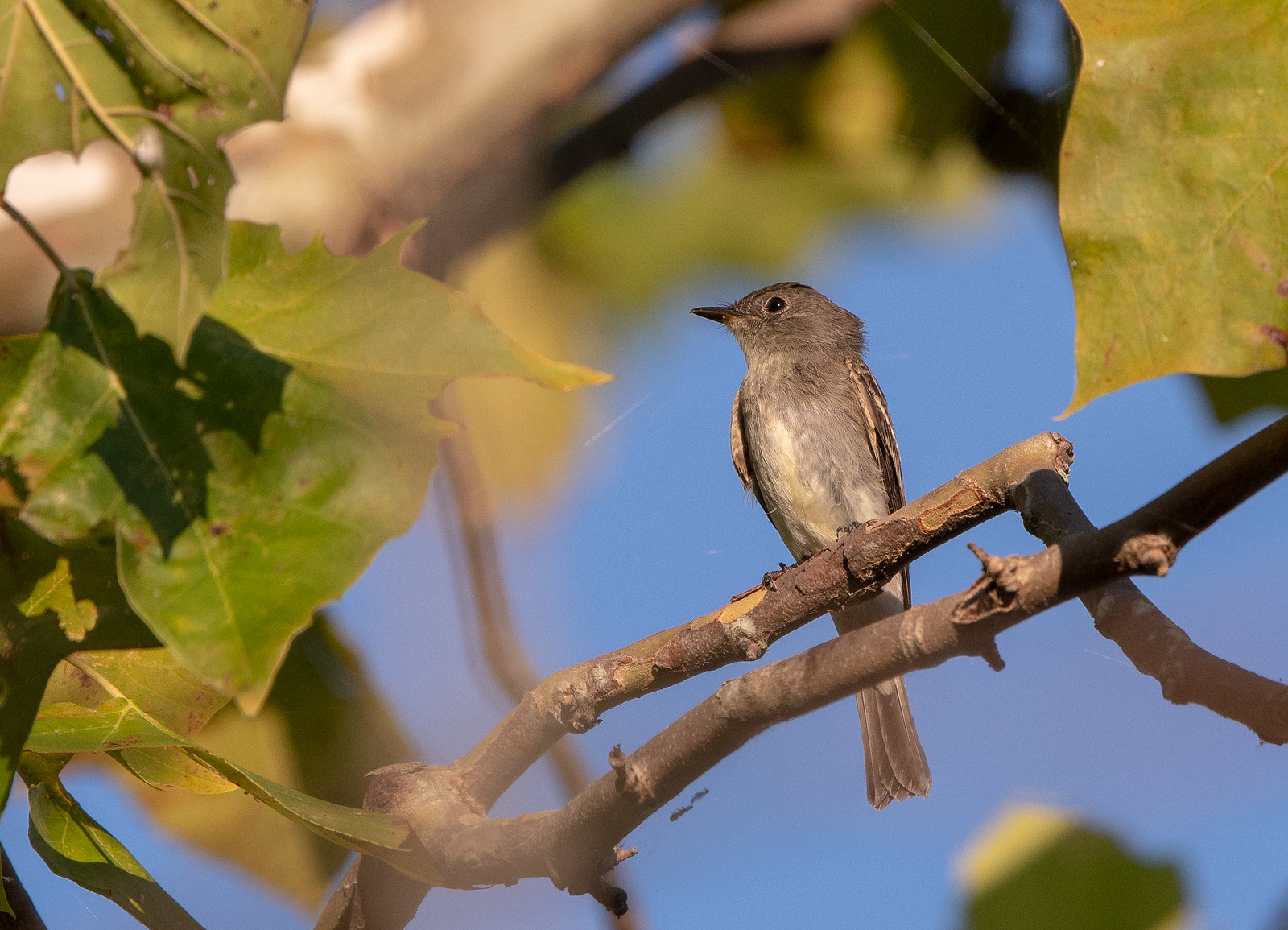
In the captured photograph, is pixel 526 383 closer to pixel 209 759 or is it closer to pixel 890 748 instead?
pixel 209 759

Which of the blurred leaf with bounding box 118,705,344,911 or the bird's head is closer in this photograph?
the blurred leaf with bounding box 118,705,344,911

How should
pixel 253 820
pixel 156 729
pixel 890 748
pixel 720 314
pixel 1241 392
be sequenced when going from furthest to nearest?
pixel 720 314, pixel 890 748, pixel 253 820, pixel 1241 392, pixel 156 729

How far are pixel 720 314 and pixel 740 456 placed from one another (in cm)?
52

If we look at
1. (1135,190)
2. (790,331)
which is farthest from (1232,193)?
(790,331)

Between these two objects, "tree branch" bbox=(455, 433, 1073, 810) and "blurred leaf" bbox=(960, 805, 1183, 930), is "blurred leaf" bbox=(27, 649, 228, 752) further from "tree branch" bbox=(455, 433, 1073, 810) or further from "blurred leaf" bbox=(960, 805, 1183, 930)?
"blurred leaf" bbox=(960, 805, 1183, 930)

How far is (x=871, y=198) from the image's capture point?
7.57ft

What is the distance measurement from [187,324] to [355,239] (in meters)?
1.38

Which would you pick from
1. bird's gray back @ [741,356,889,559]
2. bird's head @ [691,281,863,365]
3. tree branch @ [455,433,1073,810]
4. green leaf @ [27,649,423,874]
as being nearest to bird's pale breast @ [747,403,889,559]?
bird's gray back @ [741,356,889,559]

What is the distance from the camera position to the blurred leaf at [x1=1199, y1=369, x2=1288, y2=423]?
1451 millimetres

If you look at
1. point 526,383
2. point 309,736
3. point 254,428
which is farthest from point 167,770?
point 526,383

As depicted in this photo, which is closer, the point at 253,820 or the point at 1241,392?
the point at 1241,392

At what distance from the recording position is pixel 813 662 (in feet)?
3.81

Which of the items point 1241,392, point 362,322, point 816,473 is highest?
point 816,473

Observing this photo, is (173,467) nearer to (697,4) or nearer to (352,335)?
(352,335)
